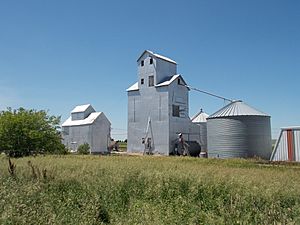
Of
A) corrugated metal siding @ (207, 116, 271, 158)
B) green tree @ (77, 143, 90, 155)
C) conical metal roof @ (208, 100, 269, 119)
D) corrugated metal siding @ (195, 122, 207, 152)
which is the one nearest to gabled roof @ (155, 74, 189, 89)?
corrugated metal siding @ (195, 122, 207, 152)

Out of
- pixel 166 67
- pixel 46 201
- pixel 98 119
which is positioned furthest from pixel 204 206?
pixel 98 119

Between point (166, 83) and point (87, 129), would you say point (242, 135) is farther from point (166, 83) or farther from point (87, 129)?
Result: point (87, 129)

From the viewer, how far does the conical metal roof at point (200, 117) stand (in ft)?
150

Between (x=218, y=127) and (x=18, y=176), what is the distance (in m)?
25.9

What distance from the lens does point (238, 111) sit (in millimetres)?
33156

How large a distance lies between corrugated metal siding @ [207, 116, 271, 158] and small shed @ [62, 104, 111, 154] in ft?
73.6

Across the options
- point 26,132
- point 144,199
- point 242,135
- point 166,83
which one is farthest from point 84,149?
point 144,199

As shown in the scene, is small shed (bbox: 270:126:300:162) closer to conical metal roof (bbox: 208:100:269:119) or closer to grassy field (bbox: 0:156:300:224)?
conical metal roof (bbox: 208:100:269:119)

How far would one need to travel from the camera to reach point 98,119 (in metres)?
50.7

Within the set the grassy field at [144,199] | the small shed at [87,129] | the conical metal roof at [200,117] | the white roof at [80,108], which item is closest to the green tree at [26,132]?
the grassy field at [144,199]

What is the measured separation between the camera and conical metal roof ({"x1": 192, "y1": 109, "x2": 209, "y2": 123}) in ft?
150

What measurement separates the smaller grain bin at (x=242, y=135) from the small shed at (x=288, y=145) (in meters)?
4.64

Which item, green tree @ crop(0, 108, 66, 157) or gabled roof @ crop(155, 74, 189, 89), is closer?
green tree @ crop(0, 108, 66, 157)

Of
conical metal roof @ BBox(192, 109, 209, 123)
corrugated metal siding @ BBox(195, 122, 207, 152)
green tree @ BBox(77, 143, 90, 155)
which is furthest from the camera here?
conical metal roof @ BBox(192, 109, 209, 123)
